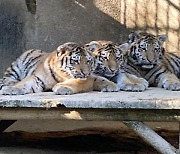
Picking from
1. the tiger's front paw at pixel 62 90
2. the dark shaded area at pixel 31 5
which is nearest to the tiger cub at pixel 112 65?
the tiger's front paw at pixel 62 90

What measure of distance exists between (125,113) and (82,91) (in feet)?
2.22

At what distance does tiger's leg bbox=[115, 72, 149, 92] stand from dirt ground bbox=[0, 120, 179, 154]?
15.8 inches

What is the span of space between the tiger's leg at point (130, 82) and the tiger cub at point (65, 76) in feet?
0.32

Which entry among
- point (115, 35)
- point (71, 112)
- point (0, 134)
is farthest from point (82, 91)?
A: point (115, 35)

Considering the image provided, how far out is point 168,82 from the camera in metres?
4.02

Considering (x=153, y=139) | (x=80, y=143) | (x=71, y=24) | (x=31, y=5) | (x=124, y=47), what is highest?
(x=31, y=5)

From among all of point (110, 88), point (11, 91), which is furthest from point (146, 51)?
point (11, 91)

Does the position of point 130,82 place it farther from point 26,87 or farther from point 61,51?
point 26,87

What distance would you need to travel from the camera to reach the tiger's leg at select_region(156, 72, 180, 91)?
3.89m

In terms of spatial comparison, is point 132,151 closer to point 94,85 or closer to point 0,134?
point 94,85

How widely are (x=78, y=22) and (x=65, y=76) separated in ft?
5.84

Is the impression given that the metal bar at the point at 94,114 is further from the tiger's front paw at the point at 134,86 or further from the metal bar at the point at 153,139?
the tiger's front paw at the point at 134,86

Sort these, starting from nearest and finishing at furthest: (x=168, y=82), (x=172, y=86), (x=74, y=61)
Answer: (x=74, y=61)
(x=172, y=86)
(x=168, y=82)

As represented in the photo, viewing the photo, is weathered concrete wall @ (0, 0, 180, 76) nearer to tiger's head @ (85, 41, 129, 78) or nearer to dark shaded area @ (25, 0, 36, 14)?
dark shaded area @ (25, 0, 36, 14)
